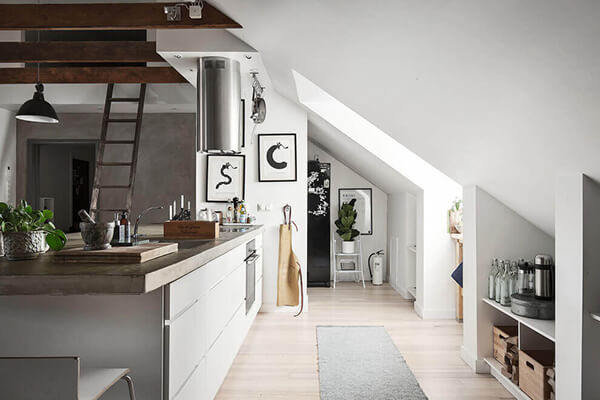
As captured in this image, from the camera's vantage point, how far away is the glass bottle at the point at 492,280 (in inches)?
128

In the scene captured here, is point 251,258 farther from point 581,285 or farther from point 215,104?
point 581,285

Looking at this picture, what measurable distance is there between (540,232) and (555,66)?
2015mm

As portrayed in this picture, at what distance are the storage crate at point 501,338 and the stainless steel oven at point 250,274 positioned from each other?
1897 millimetres

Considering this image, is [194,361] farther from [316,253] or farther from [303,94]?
[316,253]

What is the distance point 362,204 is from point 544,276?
470cm

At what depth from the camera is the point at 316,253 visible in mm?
6777

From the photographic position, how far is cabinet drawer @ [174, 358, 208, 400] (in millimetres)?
1933

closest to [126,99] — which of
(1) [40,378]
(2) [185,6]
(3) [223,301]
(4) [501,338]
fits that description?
(2) [185,6]

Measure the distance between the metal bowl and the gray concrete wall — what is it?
15.3 feet

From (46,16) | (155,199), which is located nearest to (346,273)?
(155,199)

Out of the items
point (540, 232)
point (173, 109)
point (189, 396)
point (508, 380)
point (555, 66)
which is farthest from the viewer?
point (173, 109)

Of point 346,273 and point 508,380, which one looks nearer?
point 508,380

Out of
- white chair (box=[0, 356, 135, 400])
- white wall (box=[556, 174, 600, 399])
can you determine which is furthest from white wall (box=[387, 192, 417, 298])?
white chair (box=[0, 356, 135, 400])

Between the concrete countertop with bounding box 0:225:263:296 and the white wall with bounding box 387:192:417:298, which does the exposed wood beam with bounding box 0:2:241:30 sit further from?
the white wall with bounding box 387:192:417:298
